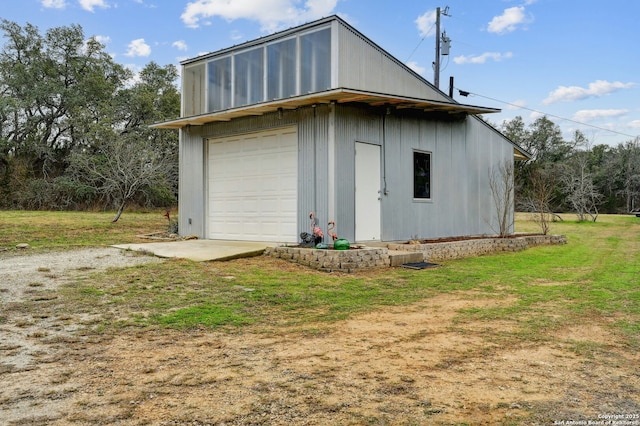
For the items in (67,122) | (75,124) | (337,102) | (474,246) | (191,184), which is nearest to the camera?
(337,102)

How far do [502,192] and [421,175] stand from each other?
383cm

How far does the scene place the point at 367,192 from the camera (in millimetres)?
9180

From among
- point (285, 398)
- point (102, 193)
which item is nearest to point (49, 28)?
point (102, 193)

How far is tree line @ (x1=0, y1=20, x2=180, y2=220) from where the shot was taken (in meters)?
22.5

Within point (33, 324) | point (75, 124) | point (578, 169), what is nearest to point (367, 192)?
point (33, 324)

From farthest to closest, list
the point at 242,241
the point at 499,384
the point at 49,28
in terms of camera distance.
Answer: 1. the point at 49,28
2. the point at 242,241
3. the point at 499,384

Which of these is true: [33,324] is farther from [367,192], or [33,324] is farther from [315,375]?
[367,192]

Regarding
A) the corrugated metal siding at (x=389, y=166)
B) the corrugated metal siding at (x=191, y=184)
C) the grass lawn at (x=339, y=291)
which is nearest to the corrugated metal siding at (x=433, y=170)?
the corrugated metal siding at (x=389, y=166)

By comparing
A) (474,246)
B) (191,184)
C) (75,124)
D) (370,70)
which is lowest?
(474,246)

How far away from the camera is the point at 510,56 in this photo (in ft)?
54.3

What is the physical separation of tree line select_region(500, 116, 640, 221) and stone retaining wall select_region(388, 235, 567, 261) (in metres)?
11.5

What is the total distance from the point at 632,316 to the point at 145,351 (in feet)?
14.6

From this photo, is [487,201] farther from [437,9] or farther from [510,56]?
[437,9]

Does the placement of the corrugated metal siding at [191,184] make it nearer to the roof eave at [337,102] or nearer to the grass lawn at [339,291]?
the roof eave at [337,102]
